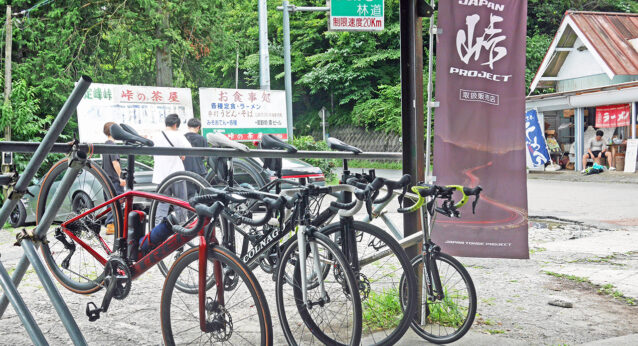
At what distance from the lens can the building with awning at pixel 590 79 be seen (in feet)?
76.6

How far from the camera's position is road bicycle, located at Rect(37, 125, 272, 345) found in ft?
9.71

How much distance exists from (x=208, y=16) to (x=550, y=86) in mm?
16975

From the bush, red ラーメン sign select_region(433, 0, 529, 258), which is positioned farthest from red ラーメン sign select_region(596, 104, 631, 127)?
red ラーメン sign select_region(433, 0, 529, 258)

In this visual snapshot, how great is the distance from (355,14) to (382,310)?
38.4ft

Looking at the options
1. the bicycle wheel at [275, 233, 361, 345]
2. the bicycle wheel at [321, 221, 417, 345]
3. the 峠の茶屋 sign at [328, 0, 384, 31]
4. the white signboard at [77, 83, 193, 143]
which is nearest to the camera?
the bicycle wheel at [275, 233, 361, 345]

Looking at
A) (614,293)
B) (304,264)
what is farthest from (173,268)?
(614,293)

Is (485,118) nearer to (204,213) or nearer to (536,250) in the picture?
(204,213)

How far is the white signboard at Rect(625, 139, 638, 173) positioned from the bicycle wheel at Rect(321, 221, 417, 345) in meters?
21.0

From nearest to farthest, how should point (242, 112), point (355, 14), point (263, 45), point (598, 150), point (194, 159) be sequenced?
point (194, 159) → point (355, 14) → point (242, 112) → point (263, 45) → point (598, 150)

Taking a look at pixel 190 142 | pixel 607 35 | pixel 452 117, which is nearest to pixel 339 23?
pixel 190 142

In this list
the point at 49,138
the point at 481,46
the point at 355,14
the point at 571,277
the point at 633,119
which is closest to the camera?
the point at 49,138

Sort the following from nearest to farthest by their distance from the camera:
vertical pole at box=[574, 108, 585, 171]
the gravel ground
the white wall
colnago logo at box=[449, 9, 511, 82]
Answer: the gravel ground → colnago logo at box=[449, 9, 511, 82] → vertical pole at box=[574, 108, 585, 171] → the white wall

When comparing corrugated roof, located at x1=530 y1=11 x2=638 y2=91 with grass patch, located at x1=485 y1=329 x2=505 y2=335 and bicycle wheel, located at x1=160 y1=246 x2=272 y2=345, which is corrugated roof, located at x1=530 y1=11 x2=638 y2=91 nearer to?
grass patch, located at x1=485 y1=329 x2=505 y2=335

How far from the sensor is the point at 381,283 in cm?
445
